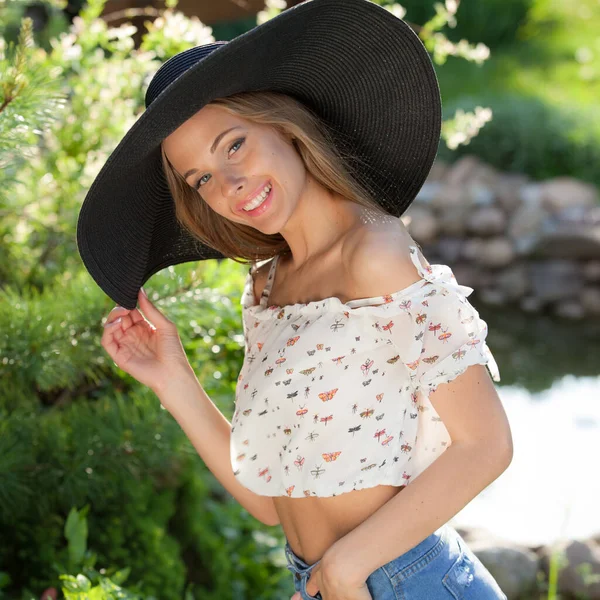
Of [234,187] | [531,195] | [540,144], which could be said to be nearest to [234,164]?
[234,187]

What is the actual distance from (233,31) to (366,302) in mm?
9101

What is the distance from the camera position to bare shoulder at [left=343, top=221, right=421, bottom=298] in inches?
52.2

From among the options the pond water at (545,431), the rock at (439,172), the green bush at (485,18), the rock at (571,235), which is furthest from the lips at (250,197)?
the green bush at (485,18)

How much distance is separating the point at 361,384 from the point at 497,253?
5.71 metres

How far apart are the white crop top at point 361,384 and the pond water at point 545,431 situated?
189 cm

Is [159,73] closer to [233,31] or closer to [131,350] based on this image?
[131,350]

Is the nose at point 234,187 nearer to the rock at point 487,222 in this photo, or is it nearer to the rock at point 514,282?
the rock at point 514,282

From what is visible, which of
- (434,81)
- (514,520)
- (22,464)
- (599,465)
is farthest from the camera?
(599,465)

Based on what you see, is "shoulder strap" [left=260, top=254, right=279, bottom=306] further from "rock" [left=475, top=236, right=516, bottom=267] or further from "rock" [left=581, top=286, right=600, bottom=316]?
"rock" [left=475, top=236, right=516, bottom=267]

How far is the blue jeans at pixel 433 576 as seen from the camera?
140 cm

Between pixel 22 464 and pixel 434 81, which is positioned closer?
pixel 434 81

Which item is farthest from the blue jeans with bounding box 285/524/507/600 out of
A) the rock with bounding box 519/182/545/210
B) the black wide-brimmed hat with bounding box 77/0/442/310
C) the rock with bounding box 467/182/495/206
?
the rock with bounding box 467/182/495/206

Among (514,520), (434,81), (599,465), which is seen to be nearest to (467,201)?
(599,465)

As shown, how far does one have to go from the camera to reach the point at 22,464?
1.79 meters
